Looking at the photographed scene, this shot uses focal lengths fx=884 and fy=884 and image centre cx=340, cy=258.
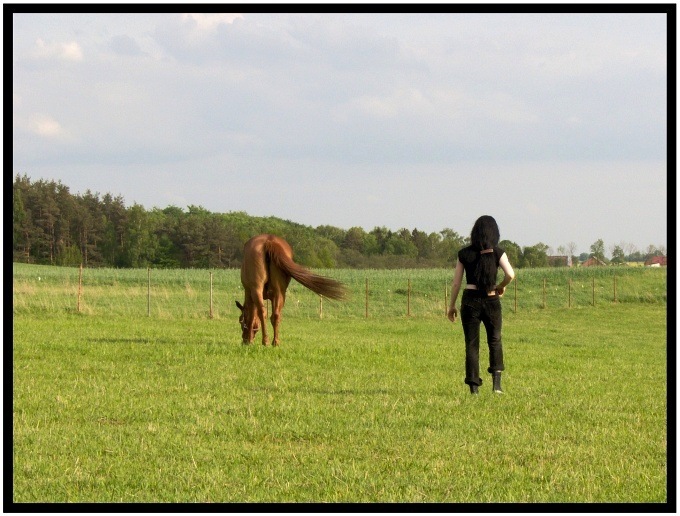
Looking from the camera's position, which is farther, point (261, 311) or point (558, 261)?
point (558, 261)

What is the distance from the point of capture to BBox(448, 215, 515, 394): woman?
31.7 ft

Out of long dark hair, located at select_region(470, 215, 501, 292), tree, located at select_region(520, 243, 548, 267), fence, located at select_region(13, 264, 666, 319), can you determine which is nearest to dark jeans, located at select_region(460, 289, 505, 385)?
long dark hair, located at select_region(470, 215, 501, 292)

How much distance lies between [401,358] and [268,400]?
5031 mm

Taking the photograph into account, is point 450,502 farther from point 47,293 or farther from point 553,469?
point 47,293

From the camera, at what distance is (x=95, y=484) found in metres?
6.12

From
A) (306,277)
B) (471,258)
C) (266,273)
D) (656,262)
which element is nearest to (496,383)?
(471,258)

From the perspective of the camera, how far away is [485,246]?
9.64m

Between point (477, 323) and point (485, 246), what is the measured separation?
2.97 feet

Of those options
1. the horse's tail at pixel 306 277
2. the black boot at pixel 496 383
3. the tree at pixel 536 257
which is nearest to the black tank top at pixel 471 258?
the black boot at pixel 496 383

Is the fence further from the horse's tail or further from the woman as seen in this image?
the woman

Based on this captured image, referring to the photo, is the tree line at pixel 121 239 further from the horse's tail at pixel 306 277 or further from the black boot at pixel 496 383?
the black boot at pixel 496 383

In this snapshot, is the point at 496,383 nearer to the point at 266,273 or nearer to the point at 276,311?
the point at 276,311

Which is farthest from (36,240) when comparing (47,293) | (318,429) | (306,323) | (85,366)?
(318,429)

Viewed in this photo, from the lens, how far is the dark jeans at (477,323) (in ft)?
32.1
